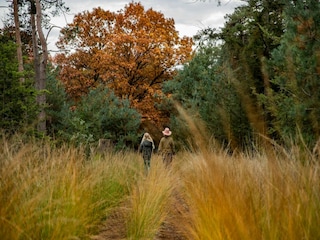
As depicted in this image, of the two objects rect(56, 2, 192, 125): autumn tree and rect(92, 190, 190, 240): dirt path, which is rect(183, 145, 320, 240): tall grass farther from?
rect(56, 2, 192, 125): autumn tree

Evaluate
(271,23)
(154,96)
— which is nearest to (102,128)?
(154,96)

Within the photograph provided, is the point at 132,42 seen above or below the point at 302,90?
above

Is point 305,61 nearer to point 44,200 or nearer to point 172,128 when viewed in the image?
point 44,200

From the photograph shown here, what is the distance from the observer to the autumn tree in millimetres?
27422

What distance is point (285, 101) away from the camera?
9.01 meters

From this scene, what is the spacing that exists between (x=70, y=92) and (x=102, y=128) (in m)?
7.55

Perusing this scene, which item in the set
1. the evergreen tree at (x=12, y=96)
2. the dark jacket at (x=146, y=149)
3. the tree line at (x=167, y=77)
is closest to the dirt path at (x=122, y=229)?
the tree line at (x=167, y=77)

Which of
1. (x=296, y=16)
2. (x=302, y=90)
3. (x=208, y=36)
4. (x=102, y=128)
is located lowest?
(x=102, y=128)

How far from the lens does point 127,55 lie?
A: 28.3 meters

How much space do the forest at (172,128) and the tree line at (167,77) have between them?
0.05 m

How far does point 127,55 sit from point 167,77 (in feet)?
11.6

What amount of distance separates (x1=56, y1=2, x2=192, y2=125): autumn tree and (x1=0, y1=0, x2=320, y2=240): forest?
9cm

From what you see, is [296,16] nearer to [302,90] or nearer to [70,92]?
[302,90]

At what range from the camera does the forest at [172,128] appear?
9.70ft
